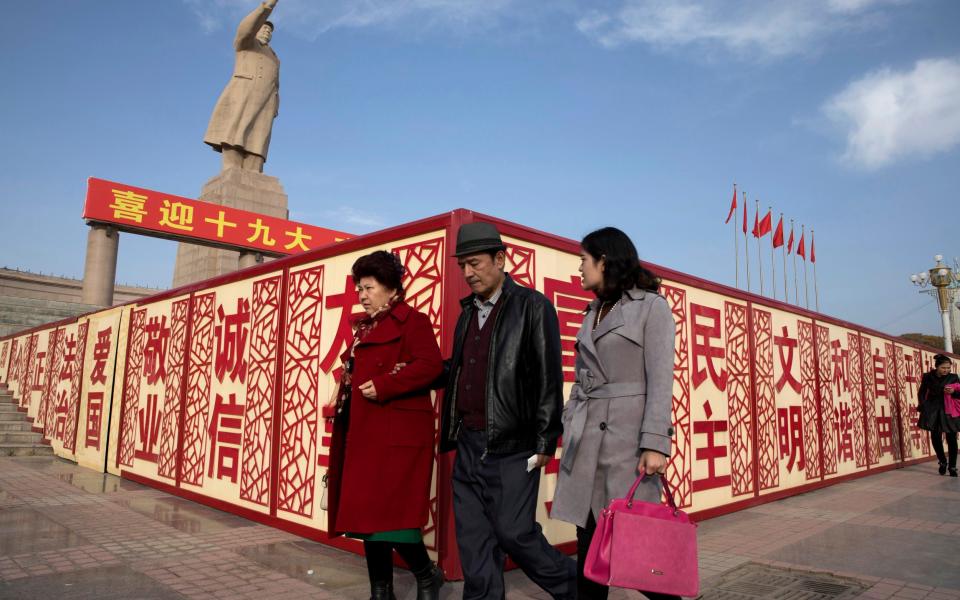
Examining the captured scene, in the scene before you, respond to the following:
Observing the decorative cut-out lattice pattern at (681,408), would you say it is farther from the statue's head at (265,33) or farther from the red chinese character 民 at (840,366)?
the statue's head at (265,33)

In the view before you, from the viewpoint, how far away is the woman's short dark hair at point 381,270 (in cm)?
303

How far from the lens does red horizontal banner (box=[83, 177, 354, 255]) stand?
18.1 metres

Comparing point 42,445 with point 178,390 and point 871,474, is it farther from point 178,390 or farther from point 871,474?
point 871,474

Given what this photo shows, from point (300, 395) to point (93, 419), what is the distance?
5474 millimetres

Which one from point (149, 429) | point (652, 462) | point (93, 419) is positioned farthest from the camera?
point (93, 419)

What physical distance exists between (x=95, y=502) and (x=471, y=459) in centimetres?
531

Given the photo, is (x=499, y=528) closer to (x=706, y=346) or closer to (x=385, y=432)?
(x=385, y=432)

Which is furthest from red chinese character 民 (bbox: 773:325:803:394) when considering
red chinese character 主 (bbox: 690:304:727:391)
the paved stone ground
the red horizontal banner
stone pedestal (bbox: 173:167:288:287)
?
stone pedestal (bbox: 173:167:288:287)

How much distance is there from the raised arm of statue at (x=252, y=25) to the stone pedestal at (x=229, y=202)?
4.19 metres

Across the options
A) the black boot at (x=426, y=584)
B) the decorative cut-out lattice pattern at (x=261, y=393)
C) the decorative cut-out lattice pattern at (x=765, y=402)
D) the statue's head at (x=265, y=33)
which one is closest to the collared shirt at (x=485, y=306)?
the black boot at (x=426, y=584)

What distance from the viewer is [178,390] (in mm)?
6863

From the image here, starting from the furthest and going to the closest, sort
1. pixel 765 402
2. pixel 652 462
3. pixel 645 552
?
pixel 765 402 < pixel 652 462 < pixel 645 552

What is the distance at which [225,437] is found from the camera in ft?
19.5

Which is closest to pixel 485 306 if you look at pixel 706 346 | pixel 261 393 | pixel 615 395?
pixel 615 395
